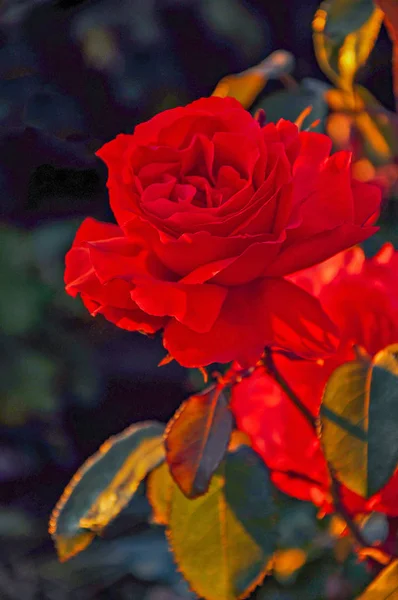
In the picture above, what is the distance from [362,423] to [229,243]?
8 cm

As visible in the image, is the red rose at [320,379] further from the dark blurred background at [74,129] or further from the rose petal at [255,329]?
the dark blurred background at [74,129]

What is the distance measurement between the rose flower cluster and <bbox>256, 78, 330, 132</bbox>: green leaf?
0.41 feet

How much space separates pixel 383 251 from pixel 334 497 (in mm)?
103

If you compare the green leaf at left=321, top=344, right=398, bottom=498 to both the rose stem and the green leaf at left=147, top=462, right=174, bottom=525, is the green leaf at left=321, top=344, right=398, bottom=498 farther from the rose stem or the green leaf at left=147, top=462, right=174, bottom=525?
the green leaf at left=147, top=462, right=174, bottom=525

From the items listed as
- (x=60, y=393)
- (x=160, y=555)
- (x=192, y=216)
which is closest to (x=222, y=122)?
(x=192, y=216)

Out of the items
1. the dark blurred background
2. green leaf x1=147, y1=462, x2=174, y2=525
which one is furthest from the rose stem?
the dark blurred background

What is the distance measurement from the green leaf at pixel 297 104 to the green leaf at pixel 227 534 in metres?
0.19

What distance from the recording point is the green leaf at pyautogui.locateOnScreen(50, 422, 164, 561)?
336 mm

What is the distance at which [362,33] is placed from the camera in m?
0.40

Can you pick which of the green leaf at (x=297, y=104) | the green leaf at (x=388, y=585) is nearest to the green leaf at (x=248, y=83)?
the green leaf at (x=297, y=104)

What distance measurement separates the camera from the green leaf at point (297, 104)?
0.40 m

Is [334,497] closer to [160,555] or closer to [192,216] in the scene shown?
[192,216]

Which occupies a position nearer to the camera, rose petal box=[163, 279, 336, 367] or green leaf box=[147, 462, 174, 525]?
rose petal box=[163, 279, 336, 367]

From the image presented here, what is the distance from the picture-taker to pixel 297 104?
407 millimetres
